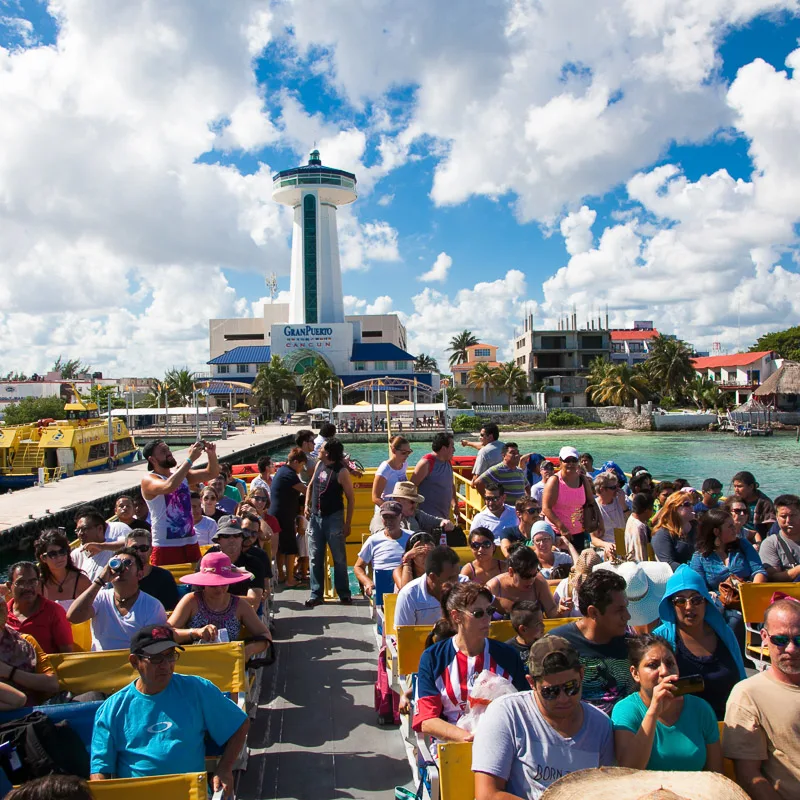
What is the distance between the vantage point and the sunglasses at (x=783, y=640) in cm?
308

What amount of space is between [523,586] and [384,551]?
6.28 ft

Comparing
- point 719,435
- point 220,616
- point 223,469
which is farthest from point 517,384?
point 220,616

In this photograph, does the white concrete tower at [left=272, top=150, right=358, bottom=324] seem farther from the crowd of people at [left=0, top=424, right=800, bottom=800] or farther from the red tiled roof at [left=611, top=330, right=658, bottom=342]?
the crowd of people at [left=0, top=424, right=800, bottom=800]

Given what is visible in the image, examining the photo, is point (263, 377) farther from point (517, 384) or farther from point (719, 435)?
point (719, 435)

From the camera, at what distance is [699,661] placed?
11.8ft

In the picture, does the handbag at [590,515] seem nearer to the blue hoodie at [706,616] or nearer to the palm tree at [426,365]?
the blue hoodie at [706,616]

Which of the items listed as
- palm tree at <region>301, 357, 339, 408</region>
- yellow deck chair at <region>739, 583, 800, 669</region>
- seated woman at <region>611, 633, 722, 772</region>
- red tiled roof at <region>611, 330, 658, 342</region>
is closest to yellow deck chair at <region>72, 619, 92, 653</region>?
seated woman at <region>611, 633, 722, 772</region>

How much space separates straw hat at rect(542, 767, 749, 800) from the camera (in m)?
1.64

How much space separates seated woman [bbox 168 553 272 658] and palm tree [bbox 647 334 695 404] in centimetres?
7152

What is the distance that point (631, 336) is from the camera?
100 metres

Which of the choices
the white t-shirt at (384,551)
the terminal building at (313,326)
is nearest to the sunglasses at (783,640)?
the white t-shirt at (384,551)

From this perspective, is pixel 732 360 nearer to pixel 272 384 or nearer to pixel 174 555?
pixel 272 384

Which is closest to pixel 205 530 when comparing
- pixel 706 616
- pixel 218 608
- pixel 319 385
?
pixel 218 608

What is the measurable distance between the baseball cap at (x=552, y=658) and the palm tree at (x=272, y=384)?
2691 inches
